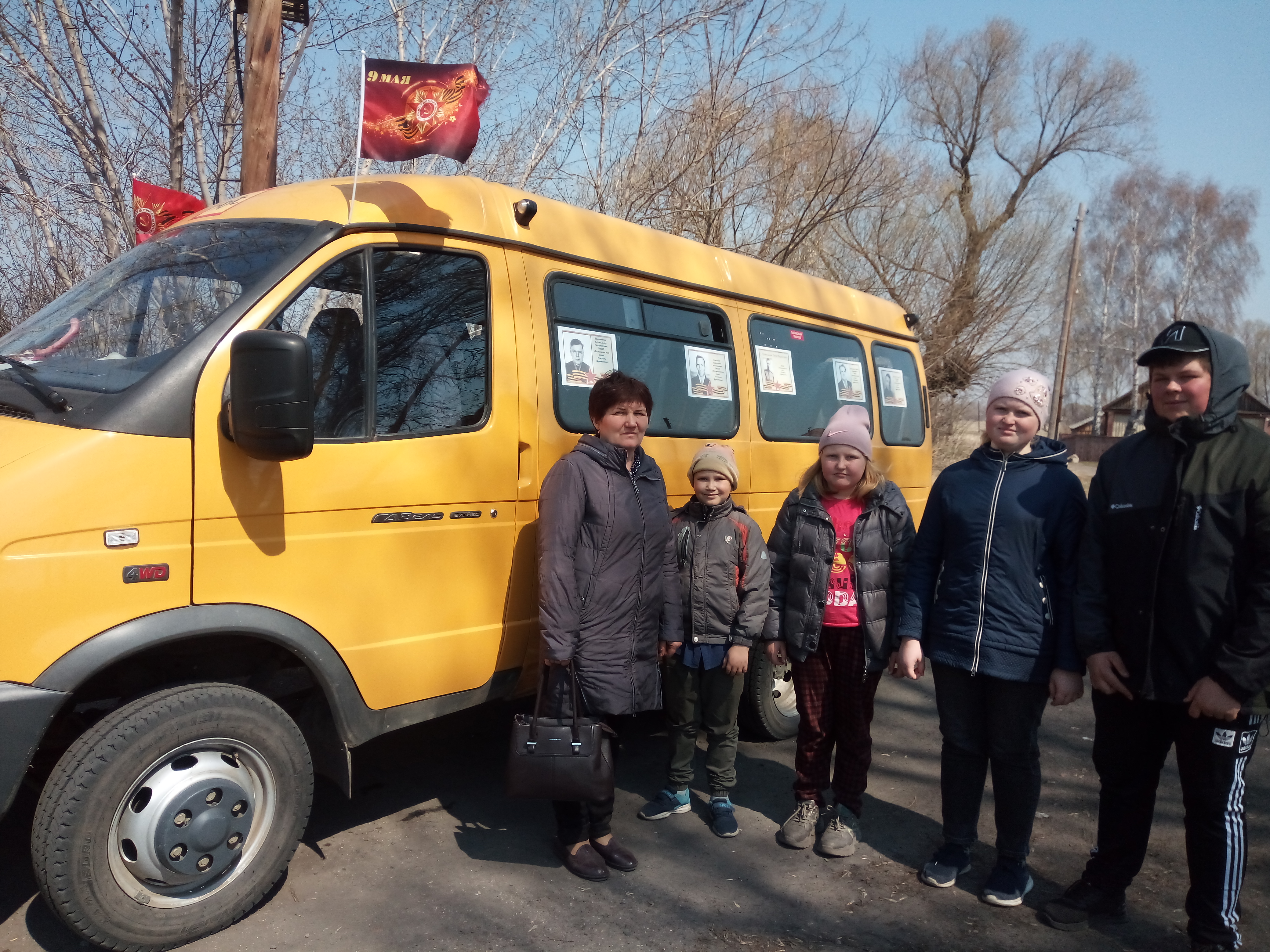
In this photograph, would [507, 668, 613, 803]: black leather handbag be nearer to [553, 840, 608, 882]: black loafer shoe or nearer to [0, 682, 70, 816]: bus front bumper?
[553, 840, 608, 882]: black loafer shoe

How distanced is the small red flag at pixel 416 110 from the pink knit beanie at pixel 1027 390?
7.50 feet

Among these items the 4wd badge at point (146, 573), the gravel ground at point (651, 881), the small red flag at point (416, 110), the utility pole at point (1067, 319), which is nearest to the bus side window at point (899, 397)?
the gravel ground at point (651, 881)

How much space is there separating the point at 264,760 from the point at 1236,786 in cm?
319

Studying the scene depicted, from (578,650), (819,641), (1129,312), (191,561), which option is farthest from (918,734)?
(1129,312)

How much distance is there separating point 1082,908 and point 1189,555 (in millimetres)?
1384

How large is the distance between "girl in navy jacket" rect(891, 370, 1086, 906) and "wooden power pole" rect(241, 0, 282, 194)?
4911 mm

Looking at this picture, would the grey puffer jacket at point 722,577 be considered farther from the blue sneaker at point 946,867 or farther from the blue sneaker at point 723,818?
the blue sneaker at point 946,867

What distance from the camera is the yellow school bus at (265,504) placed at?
2.80 m

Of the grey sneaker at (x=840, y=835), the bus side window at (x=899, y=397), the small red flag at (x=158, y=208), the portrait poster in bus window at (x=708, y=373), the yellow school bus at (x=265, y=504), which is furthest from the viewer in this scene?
the bus side window at (x=899, y=397)

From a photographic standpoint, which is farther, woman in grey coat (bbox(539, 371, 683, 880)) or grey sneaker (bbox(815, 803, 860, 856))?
grey sneaker (bbox(815, 803, 860, 856))

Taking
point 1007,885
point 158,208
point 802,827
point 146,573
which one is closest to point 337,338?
point 146,573

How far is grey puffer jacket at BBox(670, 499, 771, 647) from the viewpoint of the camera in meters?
3.97

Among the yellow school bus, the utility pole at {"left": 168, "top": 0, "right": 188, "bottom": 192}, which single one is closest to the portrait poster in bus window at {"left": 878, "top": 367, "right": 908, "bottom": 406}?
the yellow school bus

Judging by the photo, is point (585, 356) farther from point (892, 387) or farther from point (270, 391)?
point (892, 387)
